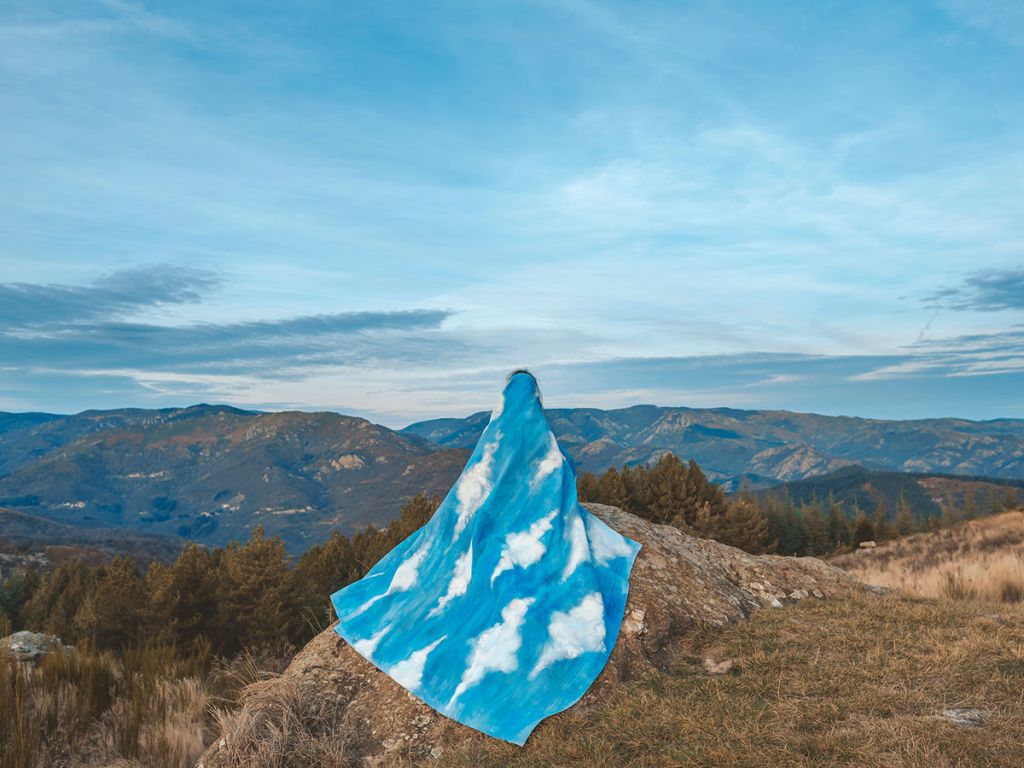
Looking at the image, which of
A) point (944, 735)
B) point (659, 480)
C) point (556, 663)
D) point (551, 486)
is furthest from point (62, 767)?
point (659, 480)

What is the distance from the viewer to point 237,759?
18.1ft

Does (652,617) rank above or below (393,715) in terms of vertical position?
above

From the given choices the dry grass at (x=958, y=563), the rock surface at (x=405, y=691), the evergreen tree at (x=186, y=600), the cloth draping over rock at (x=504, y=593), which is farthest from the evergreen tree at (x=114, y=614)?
the dry grass at (x=958, y=563)

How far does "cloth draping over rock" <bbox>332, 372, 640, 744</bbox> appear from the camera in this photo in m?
6.20

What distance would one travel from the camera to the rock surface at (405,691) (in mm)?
5824

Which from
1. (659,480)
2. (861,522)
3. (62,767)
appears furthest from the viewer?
(861,522)

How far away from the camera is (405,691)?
652cm

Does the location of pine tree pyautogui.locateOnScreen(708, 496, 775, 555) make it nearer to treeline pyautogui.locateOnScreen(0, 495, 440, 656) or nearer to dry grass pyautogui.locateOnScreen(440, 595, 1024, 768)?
treeline pyautogui.locateOnScreen(0, 495, 440, 656)

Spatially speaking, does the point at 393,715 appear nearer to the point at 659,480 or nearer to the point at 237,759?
the point at 237,759

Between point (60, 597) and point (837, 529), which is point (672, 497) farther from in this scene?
point (837, 529)

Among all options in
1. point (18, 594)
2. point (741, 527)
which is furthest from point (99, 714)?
point (18, 594)

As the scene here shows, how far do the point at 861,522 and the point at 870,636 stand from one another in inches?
1871

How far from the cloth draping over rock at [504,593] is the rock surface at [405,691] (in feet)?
0.53

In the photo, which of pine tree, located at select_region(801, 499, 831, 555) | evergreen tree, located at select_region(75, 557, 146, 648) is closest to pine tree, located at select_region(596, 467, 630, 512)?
evergreen tree, located at select_region(75, 557, 146, 648)
